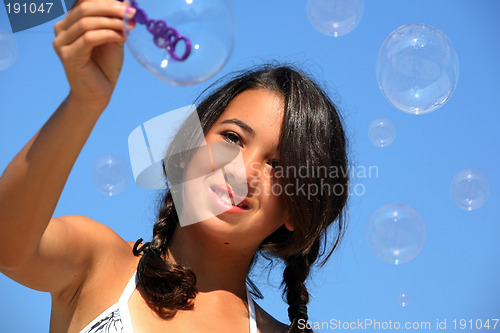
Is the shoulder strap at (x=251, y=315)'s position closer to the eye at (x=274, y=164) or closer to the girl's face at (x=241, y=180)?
the girl's face at (x=241, y=180)

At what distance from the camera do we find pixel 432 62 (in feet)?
16.0

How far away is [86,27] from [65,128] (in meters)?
0.31

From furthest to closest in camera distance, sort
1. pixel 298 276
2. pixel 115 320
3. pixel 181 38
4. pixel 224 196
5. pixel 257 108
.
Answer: pixel 298 276 → pixel 257 108 → pixel 224 196 → pixel 115 320 → pixel 181 38

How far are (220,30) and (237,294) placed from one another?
1495 millimetres

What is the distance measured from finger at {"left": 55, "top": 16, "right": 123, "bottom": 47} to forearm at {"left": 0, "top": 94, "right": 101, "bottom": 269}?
0.18 meters

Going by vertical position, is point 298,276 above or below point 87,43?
below

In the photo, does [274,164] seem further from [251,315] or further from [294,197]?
[251,315]

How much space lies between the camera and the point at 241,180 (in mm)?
2672

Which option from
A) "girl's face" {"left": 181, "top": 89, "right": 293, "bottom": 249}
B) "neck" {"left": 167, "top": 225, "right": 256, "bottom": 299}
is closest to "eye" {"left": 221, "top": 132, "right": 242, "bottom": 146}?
"girl's face" {"left": 181, "top": 89, "right": 293, "bottom": 249}

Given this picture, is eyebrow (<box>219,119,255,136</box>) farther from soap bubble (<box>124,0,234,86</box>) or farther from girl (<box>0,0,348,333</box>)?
soap bubble (<box>124,0,234,86</box>)

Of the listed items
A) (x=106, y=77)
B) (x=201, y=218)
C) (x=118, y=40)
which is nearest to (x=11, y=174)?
(x=106, y=77)

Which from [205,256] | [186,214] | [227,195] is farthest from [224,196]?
[205,256]

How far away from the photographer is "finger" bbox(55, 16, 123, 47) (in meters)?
1.64

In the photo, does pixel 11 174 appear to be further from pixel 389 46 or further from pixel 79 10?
pixel 389 46
